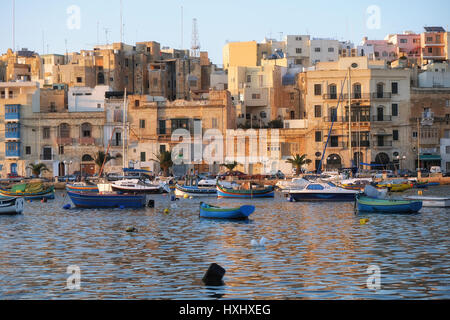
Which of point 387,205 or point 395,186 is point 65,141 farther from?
point 387,205

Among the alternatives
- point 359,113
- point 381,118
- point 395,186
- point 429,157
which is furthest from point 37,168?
point 429,157

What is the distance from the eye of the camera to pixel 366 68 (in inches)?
3354

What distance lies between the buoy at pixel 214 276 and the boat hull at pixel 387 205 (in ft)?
79.0

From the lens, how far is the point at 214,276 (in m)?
20.5

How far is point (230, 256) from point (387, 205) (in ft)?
62.0

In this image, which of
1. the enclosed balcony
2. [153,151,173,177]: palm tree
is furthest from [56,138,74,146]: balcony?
[153,151,173,177]: palm tree

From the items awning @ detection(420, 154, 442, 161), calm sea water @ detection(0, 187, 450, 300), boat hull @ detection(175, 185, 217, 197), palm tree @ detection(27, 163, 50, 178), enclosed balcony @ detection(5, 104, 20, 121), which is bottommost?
calm sea water @ detection(0, 187, 450, 300)

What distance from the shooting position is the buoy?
2042 cm

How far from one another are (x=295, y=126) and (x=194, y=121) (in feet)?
37.4

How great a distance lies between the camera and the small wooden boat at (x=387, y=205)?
4297cm

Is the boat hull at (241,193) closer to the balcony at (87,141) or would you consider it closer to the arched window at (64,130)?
the balcony at (87,141)

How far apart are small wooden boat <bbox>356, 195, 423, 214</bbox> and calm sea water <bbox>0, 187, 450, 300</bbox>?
2.31 ft

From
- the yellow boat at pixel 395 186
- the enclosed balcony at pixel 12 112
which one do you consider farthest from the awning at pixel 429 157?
the enclosed balcony at pixel 12 112

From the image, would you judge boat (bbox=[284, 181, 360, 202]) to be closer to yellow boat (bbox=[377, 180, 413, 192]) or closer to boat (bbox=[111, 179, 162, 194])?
yellow boat (bbox=[377, 180, 413, 192])
